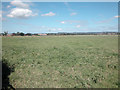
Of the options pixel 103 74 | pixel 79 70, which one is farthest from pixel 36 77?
pixel 103 74

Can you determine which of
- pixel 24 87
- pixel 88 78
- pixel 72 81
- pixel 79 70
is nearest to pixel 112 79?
pixel 88 78

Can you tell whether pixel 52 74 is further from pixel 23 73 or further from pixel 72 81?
pixel 23 73

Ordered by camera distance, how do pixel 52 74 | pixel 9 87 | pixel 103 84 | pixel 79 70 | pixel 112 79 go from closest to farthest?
1. pixel 9 87
2. pixel 103 84
3. pixel 112 79
4. pixel 52 74
5. pixel 79 70

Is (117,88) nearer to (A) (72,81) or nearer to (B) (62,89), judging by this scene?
(A) (72,81)

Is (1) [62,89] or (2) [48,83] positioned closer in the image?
(1) [62,89]

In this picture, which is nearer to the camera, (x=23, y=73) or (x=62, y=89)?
(x=62, y=89)

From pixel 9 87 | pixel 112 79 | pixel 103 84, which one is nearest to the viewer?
pixel 9 87

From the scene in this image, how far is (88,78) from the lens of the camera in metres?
5.78

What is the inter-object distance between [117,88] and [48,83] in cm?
409

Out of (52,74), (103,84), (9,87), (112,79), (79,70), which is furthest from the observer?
(79,70)

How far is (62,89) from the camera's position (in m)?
4.89

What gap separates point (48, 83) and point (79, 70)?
2.89 meters

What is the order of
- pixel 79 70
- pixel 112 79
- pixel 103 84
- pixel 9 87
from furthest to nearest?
pixel 79 70 < pixel 112 79 < pixel 103 84 < pixel 9 87

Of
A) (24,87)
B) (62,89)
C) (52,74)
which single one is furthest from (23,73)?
(62,89)
